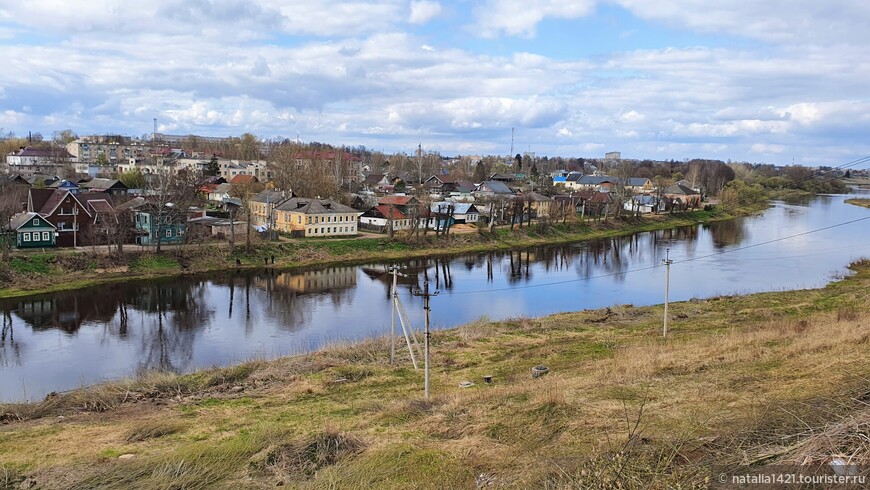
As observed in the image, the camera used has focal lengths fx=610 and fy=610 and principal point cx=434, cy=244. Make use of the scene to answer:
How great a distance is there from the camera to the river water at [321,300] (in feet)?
47.7

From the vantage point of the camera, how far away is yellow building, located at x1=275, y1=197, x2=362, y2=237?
1229 inches

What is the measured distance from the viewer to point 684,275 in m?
25.3

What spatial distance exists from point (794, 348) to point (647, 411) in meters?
3.83

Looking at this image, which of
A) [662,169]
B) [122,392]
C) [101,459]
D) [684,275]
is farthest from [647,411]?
[662,169]

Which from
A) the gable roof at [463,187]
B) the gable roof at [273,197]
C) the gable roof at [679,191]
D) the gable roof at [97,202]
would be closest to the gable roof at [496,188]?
the gable roof at [463,187]

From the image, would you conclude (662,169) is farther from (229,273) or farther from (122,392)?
(122,392)

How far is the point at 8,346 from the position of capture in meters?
15.2

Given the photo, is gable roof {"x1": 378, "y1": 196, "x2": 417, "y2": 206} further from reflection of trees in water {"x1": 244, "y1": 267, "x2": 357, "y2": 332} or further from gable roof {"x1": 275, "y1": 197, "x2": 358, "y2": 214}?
reflection of trees in water {"x1": 244, "y1": 267, "x2": 357, "y2": 332}

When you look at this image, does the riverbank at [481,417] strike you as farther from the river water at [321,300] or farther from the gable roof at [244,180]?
the gable roof at [244,180]

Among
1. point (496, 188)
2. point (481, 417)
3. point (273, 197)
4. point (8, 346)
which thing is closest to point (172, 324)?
point (8, 346)

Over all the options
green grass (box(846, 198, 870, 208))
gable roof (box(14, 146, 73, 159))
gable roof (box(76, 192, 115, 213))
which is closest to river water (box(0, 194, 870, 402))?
gable roof (box(76, 192, 115, 213))

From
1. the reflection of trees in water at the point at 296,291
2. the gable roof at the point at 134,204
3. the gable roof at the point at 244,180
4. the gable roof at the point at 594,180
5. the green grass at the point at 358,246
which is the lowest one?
the reflection of trees in water at the point at 296,291

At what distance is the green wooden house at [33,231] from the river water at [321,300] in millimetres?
4516

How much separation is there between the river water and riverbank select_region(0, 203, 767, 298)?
0.90m
